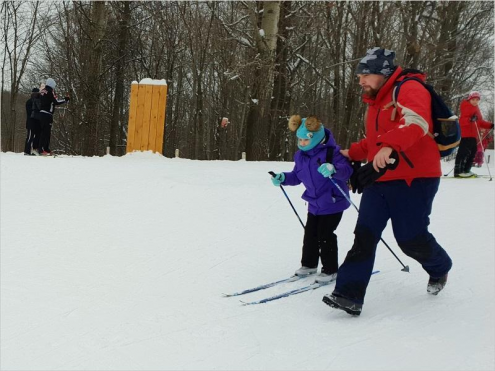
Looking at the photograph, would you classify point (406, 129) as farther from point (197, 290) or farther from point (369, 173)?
point (197, 290)

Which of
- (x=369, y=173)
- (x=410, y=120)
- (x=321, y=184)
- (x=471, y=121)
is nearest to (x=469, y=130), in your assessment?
(x=471, y=121)

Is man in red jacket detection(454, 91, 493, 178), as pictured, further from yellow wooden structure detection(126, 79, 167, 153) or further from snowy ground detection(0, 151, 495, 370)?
yellow wooden structure detection(126, 79, 167, 153)

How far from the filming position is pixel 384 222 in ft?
11.4

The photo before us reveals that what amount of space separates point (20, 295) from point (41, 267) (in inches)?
25.7

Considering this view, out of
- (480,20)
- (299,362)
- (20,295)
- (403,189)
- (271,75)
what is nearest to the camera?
(299,362)

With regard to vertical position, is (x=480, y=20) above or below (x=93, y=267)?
above

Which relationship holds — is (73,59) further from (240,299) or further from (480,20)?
(240,299)

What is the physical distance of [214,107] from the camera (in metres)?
32.0

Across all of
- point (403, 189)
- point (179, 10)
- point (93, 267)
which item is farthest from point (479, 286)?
point (179, 10)

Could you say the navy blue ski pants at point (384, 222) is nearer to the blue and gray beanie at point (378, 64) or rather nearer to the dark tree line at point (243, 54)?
the blue and gray beanie at point (378, 64)

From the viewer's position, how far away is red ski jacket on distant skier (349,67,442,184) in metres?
3.08

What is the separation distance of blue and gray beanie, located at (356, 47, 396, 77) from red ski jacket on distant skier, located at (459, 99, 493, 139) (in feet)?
25.3

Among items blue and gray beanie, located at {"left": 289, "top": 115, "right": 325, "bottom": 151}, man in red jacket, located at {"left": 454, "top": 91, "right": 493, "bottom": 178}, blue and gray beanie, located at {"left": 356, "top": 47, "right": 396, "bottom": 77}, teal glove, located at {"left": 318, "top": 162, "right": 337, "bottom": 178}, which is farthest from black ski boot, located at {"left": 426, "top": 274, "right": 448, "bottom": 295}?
man in red jacket, located at {"left": 454, "top": 91, "right": 493, "bottom": 178}

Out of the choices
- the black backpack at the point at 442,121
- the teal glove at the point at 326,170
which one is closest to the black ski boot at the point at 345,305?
the teal glove at the point at 326,170
